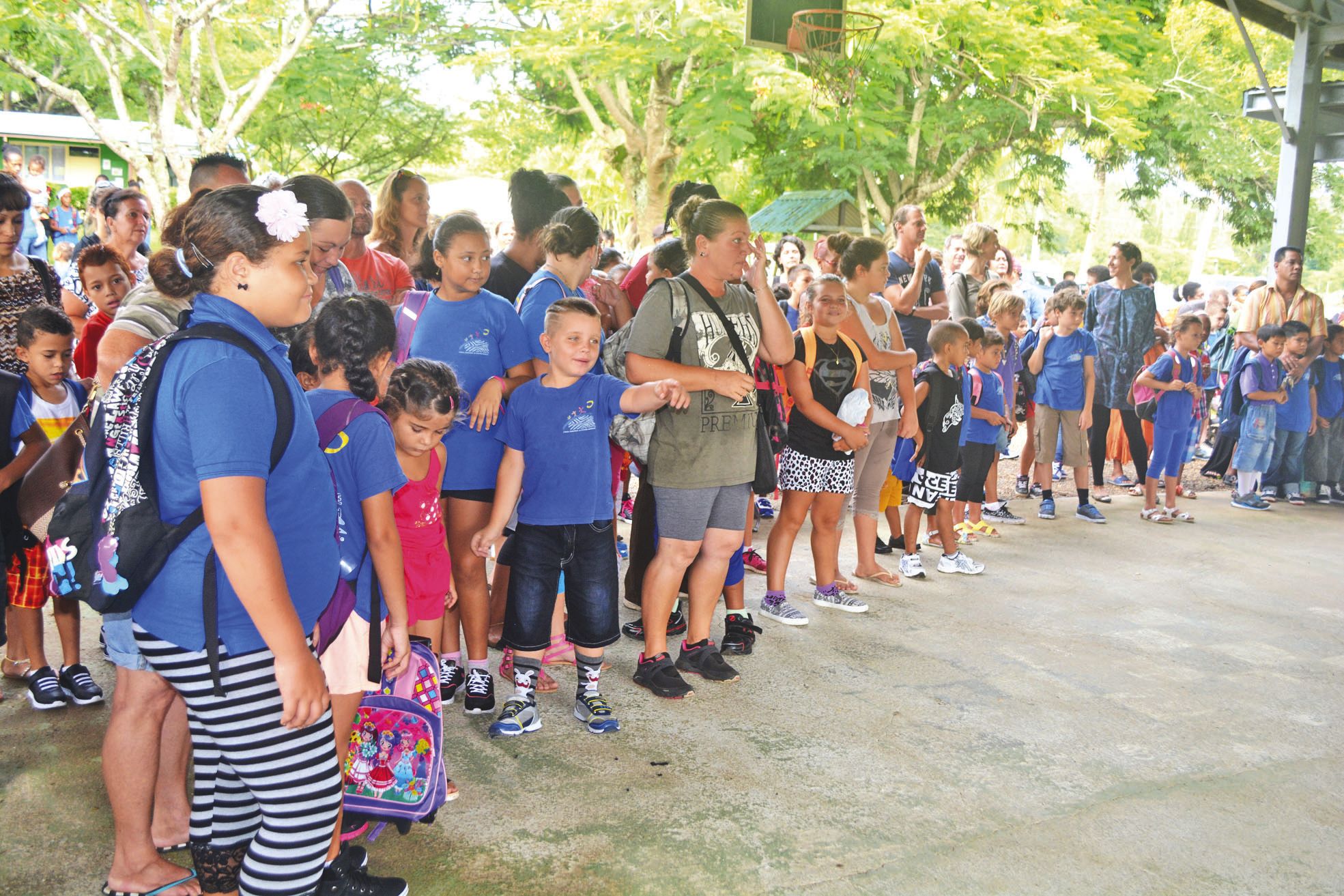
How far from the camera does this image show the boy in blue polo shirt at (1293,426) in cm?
852

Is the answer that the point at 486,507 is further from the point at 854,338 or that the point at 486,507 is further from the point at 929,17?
the point at 929,17

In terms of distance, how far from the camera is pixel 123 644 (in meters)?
2.44

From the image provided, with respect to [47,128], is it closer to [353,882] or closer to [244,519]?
[353,882]

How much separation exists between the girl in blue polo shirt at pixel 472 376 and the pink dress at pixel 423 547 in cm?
31

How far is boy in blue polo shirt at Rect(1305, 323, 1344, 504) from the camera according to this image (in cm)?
867

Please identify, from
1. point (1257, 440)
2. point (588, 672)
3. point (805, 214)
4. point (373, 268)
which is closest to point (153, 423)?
point (588, 672)

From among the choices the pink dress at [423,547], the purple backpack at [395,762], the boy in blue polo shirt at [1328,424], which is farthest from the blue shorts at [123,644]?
the boy in blue polo shirt at [1328,424]

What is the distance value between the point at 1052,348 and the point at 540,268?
4.78 m

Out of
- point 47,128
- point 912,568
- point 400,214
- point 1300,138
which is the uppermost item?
point 47,128

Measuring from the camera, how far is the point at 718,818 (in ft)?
10.00

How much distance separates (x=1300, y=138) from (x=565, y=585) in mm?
9486

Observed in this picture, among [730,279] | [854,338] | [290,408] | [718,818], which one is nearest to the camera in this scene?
[290,408]

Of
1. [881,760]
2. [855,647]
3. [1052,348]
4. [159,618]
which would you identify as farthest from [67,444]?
[1052,348]

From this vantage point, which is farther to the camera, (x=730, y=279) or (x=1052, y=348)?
(x=1052, y=348)
